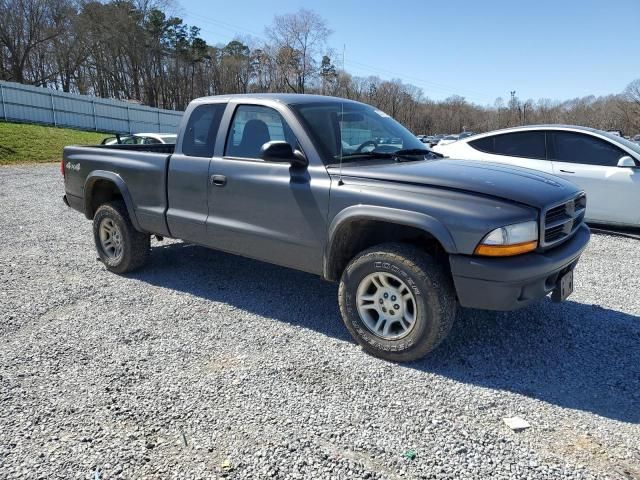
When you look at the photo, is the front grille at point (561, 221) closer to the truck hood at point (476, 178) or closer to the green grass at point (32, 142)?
the truck hood at point (476, 178)

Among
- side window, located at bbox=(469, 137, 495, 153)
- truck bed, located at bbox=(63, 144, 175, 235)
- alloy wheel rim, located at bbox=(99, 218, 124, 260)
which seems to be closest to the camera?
truck bed, located at bbox=(63, 144, 175, 235)

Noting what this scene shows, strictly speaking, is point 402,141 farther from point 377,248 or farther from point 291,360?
point 291,360

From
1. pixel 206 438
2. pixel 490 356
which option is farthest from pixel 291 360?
pixel 490 356

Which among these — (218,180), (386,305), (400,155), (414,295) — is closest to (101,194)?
(218,180)

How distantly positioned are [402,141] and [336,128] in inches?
26.4

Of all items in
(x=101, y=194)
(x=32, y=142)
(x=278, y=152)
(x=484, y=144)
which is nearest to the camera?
(x=278, y=152)

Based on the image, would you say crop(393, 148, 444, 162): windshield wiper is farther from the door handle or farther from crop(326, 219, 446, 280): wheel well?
the door handle

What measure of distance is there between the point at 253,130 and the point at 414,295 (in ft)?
6.82

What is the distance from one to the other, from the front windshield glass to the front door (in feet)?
0.59

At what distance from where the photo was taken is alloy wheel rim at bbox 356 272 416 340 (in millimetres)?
3289

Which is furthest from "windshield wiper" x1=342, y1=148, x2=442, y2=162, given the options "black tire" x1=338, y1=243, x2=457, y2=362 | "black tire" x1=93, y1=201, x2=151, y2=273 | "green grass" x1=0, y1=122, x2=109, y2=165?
"green grass" x1=0, y1=122, x2=109, y2=165

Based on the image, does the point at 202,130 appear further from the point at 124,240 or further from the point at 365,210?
the point at 365,210

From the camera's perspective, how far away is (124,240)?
5.15 metres

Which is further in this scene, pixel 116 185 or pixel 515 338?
pixel 116 185
